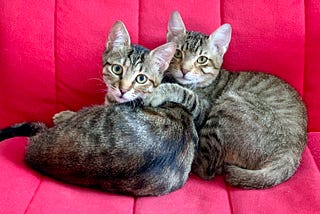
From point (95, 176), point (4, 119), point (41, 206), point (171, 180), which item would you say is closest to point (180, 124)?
point (171, 180)

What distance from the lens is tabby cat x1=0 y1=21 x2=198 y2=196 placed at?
1608 mm

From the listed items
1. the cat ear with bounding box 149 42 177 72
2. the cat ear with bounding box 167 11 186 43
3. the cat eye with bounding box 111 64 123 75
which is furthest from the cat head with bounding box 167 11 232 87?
the cat eye with bounding box 111 64 123 75

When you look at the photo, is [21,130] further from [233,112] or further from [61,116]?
[233,112]

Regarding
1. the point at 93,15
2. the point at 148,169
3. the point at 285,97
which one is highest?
the point at 93,15

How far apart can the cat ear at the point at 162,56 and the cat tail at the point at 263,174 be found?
450 mm

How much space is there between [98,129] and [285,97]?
2.45ft

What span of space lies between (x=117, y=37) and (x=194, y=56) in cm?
34

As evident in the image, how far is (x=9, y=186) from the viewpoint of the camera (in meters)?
1.62

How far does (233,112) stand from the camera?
6.17 feet

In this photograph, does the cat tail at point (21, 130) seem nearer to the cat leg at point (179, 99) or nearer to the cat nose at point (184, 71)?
the cat leg at point (179, 99)

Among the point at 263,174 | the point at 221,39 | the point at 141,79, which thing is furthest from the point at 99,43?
the point at 263,174

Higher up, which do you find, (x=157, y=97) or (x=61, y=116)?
(x=157, y=97)

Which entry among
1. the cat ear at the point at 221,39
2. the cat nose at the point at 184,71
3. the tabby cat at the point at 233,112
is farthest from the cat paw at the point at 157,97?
the cat ear at the point at 221,39

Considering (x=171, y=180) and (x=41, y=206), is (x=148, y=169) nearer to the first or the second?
(x=171, y=180)
